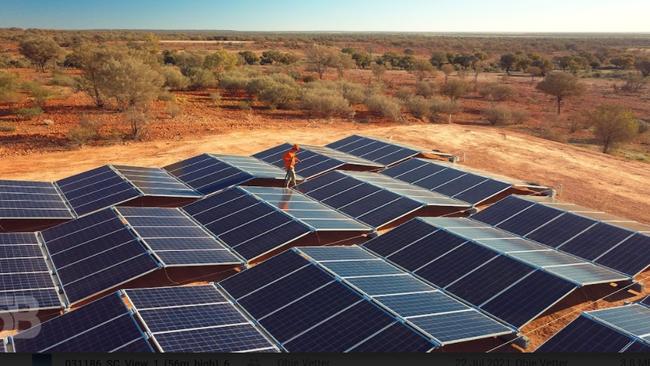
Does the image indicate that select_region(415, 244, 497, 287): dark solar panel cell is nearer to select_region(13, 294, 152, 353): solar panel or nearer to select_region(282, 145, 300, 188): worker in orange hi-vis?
select_region(13, 294, 152, 353): solar panel

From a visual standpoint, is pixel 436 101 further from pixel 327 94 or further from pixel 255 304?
pixel 255 304

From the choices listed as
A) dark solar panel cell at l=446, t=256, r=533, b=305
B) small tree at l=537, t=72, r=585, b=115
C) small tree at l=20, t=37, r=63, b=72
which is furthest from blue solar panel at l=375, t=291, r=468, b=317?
small tree at l=20, t=37, r=63, b=72

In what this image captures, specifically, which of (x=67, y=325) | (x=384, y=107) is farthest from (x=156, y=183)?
(x=384, y=107)

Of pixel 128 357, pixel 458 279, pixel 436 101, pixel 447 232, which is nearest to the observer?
pixel 128 357

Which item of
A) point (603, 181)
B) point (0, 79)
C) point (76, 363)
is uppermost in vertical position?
A: point (0, 79)

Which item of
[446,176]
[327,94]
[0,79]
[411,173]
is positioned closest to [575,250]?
[446,176]

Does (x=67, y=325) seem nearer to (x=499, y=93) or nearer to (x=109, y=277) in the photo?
(x=109, y=277)
